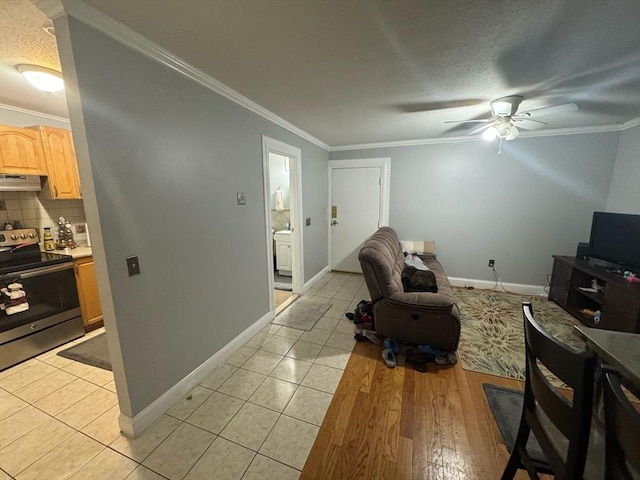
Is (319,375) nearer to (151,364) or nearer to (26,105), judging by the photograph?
(151,364)

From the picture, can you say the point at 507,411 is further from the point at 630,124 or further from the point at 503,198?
the point at 630,124

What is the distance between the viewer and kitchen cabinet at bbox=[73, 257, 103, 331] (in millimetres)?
2627

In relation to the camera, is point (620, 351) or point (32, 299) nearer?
point (620, 351)

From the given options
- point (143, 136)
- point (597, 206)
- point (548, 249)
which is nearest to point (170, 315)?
point (143, 136)

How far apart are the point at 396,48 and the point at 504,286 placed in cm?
374

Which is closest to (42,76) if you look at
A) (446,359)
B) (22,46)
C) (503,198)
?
(22,46)

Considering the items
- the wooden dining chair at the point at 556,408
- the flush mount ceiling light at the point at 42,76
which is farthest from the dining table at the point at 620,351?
the flush mount ceiling light at the point at 42,76

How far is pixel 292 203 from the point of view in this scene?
3508 mm

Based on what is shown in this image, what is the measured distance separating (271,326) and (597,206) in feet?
14.5

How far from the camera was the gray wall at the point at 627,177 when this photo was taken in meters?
2.84

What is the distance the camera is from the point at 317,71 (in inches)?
69.4

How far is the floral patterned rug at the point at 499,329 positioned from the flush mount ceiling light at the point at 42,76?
3.78 m

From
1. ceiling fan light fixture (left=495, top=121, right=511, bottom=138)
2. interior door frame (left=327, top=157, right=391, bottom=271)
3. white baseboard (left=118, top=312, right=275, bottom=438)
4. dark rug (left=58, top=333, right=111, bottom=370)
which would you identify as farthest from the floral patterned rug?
dark rug (left=58, top=333, right=111, bottom=370)

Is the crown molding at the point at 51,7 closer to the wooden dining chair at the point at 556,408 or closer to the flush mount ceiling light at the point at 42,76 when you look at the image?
the flush mount ceiling light at the point at 42,76
